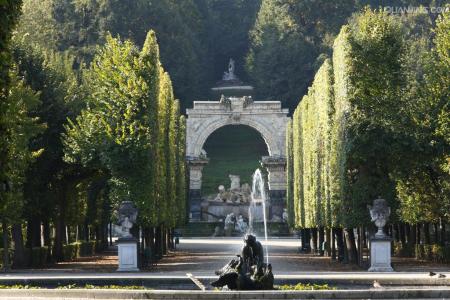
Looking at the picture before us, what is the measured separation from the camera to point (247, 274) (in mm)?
27516

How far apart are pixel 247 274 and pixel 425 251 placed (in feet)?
86.0

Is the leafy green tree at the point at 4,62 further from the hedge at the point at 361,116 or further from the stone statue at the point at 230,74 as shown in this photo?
the stone statue at the point at 230,74

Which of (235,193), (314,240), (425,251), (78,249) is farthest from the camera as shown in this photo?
(235,193)

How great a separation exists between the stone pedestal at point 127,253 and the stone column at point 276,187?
184ft

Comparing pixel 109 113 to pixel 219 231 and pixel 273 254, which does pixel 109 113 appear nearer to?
pixel 273 254

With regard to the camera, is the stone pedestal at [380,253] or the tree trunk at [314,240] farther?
the tree trunk at [314,240]

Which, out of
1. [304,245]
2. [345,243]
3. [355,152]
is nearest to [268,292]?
[355,152]

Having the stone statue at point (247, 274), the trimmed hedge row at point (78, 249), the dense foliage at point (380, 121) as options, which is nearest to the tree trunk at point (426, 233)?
the dense foliage at point (380, 121)

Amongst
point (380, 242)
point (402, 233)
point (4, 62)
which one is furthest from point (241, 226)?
point (4, 62)

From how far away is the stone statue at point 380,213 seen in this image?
143 ft

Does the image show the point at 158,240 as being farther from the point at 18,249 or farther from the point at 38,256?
the point at 18,249

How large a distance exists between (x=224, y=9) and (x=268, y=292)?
136425mm

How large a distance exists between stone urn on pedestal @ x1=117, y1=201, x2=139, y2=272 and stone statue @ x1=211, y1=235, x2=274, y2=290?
16123 millimetres

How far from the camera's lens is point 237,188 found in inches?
4070
